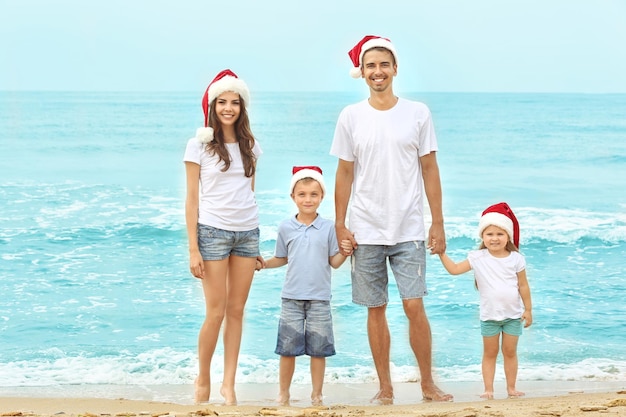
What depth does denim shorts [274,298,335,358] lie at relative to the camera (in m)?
5.23

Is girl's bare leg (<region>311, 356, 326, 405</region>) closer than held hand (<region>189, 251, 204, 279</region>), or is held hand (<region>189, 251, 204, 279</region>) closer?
held hand (<region>189, 251, 204, 279</region>)

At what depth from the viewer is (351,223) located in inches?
200

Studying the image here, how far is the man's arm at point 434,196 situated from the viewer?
5.00 meters

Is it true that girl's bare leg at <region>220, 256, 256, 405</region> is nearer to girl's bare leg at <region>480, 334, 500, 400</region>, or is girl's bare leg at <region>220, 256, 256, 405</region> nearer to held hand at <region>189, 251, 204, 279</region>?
held hand at <region>189, 251, 204, 279</region>

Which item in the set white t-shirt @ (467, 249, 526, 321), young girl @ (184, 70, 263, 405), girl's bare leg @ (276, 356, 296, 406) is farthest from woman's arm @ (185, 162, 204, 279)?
white t-shirt @ (467, 249, 526, 321)

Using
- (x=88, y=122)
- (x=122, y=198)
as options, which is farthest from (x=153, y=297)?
(x=88, y=122)

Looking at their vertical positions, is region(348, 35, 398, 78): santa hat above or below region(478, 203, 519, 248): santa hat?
above

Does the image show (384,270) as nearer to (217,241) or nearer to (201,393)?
(217,241)

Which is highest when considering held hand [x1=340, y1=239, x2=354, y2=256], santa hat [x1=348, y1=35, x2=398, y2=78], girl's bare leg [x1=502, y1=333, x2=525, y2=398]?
santa hat [x1=348, y1=35, x2=398, y2=78]

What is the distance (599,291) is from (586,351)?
2.43 m

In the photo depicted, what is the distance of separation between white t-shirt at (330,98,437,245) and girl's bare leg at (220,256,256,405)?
0.67m

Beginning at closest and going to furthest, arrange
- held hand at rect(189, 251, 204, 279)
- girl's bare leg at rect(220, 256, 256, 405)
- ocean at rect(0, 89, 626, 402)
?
held hand at rect(189, 251, 204, 279), girl's bare leg at rect(220, 256, 256, 405), ocean at rect(0, 89, 626, 402)

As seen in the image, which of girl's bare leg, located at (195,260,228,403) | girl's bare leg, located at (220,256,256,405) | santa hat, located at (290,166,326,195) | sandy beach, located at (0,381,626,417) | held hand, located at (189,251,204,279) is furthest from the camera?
santa hat, located at (290,166,326,195)

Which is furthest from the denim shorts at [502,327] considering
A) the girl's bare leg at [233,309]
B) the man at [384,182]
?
the girl's bare leg at [233,309]
